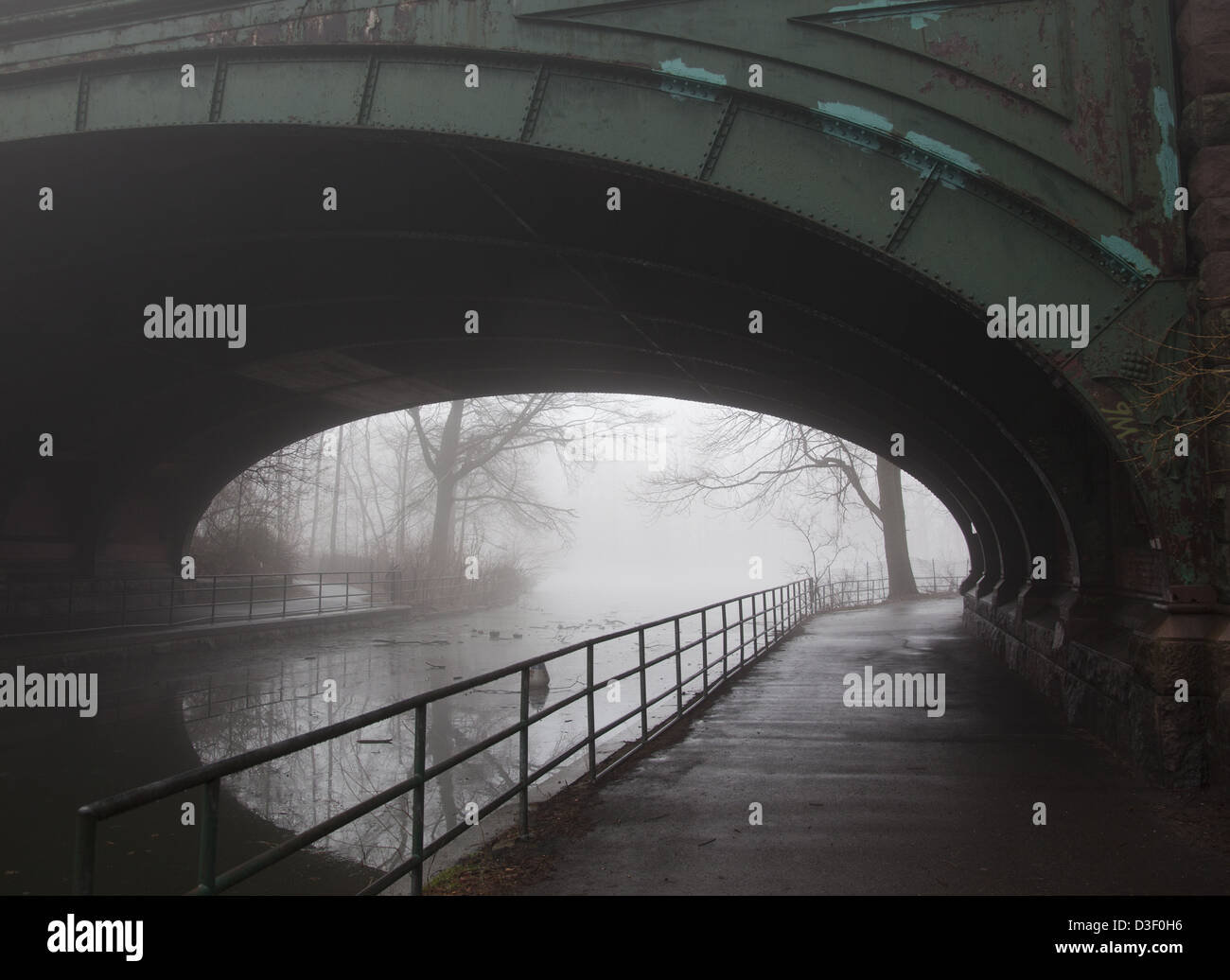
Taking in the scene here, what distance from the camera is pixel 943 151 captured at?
732 centimetres

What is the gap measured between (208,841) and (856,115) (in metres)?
7.03

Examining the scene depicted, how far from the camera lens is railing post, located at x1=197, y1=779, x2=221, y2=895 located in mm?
2930

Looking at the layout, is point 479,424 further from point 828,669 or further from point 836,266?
point 836,266

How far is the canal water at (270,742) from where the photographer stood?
6.41 meters

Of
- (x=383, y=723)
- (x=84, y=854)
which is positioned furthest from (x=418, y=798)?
(x=383, y=723)

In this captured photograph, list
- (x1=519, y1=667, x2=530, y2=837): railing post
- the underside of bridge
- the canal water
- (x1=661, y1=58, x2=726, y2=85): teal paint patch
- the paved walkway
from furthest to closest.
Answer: (x1=661, y1=58, x2=726, y2=85): teal paint patch → the underside of bridge → the canal water → (x1=519, y1=667, x2=530, y2=837): railing post → the paved walkway

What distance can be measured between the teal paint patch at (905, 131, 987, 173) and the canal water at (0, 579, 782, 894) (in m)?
6.01

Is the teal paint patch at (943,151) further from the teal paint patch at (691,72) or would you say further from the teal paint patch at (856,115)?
the teal paint patch at (691,72)

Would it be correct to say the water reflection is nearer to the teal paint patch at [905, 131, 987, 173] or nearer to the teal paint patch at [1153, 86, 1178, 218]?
the teal paint patch at [905, 131, 987, 173]

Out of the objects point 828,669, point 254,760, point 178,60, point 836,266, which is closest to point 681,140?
point 836,266

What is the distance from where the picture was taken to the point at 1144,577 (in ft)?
26.7

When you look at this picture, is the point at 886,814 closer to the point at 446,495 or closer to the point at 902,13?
the point at 902,13

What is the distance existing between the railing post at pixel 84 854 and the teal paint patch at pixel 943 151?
7209 mm

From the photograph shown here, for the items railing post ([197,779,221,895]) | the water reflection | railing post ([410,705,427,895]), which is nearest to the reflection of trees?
the water reflection
